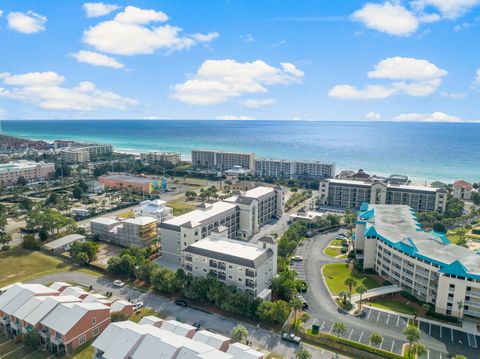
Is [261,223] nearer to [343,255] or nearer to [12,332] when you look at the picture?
[343,255]

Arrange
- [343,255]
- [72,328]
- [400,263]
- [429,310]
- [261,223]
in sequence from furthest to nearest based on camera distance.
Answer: [261,223] < [343,255] < [400,263] < [429,310] < [72,328]

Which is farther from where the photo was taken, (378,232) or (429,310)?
(378,232)

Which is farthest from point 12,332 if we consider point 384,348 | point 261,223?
point 261,223

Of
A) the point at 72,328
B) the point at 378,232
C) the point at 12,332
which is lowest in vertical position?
the point at 12,332

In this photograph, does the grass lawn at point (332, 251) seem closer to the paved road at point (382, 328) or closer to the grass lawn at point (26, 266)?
the paved road at point (382, 328)

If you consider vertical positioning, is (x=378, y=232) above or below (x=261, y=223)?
above
